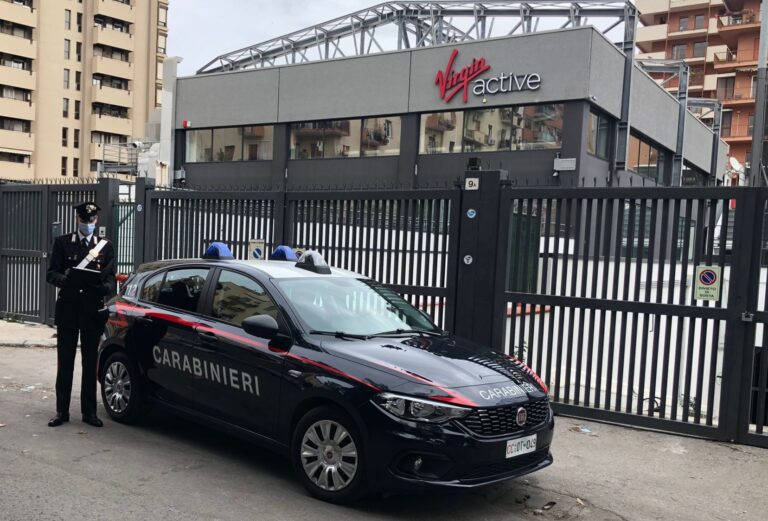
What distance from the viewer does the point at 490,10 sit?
29.1 metres

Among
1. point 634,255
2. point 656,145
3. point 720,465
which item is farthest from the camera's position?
point 656,145

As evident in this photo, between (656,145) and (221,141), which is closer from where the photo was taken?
(656,145)

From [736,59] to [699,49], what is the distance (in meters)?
4.71

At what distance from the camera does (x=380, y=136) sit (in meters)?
29.8

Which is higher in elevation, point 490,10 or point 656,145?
point 490,10

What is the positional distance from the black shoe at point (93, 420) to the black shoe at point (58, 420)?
0.17 meters

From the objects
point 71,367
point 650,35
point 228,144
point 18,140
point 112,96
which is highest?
point 650,35

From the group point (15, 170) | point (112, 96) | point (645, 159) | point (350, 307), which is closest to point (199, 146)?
point (645, 159)

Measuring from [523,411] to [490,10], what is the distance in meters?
26.8

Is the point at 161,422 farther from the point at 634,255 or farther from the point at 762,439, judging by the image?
the point at 762,439

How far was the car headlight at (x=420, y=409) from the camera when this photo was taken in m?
4.60

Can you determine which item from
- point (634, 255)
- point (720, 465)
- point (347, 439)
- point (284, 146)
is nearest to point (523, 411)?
point (347, 439)

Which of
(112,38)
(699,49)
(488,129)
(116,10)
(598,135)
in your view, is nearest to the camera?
(598,135)

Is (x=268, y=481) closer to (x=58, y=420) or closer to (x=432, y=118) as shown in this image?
(x=58, y=420)
